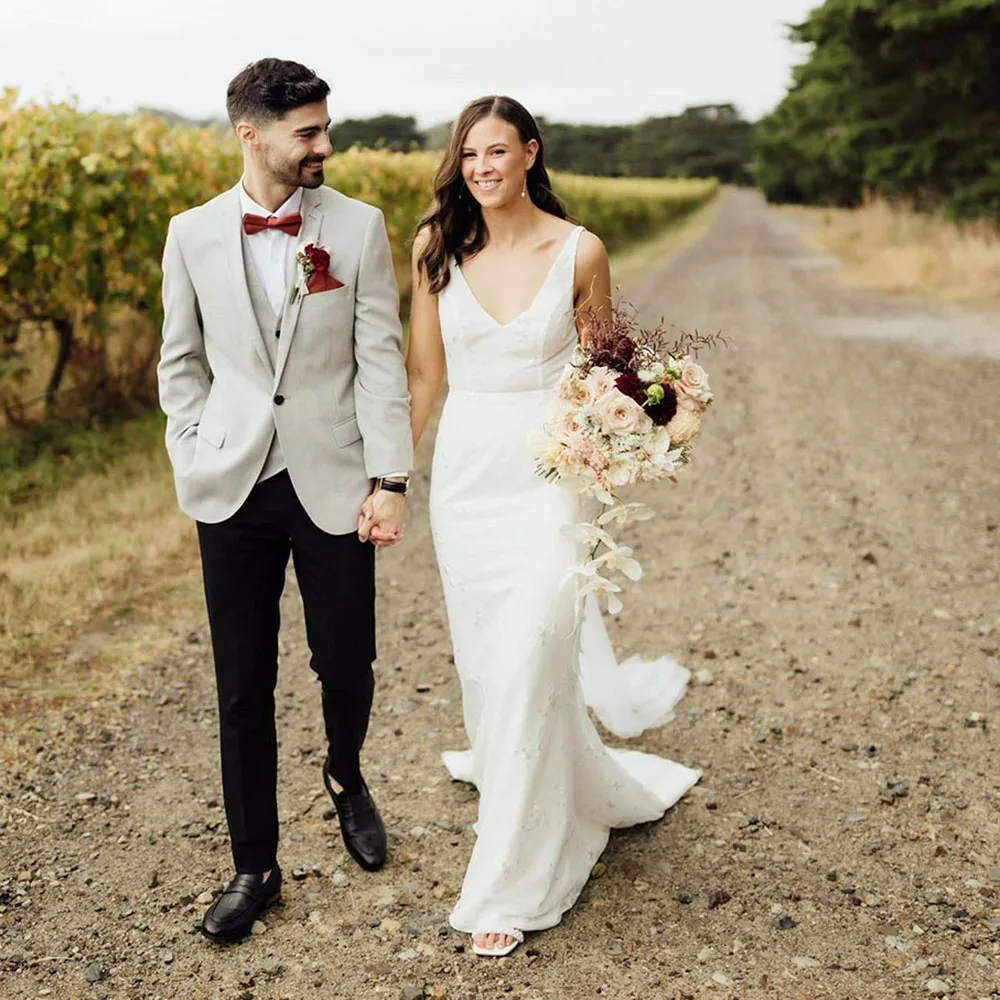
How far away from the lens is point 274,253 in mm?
3303

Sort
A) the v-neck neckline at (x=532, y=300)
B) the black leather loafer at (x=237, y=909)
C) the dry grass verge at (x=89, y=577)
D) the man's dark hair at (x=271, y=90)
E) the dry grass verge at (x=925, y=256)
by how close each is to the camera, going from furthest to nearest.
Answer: the dry grass verge at (x=925, y=256)
the dry grass verge at (x=89, y=577)
the v-neck neckline at (x=532, y=300)
the black leather loafer at (x=237, y=909)
the man's dark hair at (x=271, y=90)

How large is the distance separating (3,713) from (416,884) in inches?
88.0

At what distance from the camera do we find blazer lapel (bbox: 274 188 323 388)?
128 inches

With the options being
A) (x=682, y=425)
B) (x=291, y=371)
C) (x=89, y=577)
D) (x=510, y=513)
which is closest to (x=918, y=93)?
(x=89, y=577)

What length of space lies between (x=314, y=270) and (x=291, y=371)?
294 mm

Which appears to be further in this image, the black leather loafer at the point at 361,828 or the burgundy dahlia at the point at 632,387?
the black leather loafer at the point at 361,828

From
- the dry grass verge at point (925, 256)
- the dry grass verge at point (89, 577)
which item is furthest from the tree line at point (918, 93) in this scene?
the dry grass verge at point (89, 577)

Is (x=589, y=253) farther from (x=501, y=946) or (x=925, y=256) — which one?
(x=925, y=256)

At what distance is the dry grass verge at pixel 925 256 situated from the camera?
19391mm

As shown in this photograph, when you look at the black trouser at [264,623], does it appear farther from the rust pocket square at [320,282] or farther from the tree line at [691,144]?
the tree line at [691,144]

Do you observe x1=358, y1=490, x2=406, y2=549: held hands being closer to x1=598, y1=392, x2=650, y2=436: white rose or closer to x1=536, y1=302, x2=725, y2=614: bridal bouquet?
x1=536, y1=302, x2=725, y2=614: bridal bouquet

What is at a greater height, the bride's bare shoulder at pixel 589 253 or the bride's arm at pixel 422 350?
the bride's bare shoulder at pixel 589 253

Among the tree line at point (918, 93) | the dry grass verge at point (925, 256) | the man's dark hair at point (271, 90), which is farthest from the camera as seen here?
the tree line at point (918, 93)

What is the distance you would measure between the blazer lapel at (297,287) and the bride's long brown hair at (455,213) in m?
0.64
